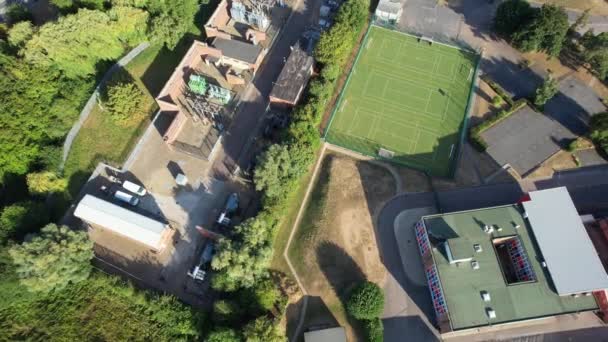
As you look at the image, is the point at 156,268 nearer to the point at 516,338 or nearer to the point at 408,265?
the point at 408,265

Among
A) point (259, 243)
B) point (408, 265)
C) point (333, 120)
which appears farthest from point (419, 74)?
point (259, 243)

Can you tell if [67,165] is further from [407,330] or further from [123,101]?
[407,330]

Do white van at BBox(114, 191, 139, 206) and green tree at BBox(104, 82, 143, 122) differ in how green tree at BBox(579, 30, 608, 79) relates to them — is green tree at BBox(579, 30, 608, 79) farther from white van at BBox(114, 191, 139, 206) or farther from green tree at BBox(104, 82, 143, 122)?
white van at BBox(114, 191, 139, 206)

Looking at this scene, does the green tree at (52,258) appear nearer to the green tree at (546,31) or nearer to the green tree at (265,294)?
the green tree at (265,294)

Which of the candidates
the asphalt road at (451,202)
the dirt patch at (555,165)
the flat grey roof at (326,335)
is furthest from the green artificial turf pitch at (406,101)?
the flat grey roof at (326,335)

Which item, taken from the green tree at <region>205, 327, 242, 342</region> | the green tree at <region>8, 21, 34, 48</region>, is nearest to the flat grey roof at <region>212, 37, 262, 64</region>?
the green tree at <region>8, 21, 34, 48</region>

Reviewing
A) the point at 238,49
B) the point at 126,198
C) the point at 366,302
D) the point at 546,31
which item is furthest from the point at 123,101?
the point at 546,31

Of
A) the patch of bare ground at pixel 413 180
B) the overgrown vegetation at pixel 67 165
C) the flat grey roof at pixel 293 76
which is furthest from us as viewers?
the flat grey roof at pixel 293 76
